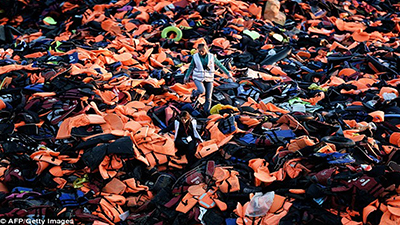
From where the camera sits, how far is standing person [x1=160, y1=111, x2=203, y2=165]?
770 cm

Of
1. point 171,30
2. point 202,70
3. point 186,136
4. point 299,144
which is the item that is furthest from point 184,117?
point 171,30

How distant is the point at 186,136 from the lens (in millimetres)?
7836

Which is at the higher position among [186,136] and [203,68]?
[203,68]

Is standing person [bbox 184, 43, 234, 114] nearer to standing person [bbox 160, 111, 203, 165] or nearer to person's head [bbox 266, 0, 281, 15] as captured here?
standing person [bbox 160, 111, 203, 165]

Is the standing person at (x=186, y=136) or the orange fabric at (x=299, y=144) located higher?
the orange fabric at (x=299, y=144)

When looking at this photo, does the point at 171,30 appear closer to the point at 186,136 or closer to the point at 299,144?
the point at 186,136

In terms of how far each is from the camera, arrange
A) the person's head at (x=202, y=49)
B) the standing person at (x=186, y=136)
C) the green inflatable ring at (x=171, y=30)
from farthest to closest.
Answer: the green inflatable ring at (x=171, y=30) < the person's head at (x=202, y=49) < the standing person at (x=186, y=136)

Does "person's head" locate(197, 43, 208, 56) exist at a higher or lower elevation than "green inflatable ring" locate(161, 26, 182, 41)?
higher

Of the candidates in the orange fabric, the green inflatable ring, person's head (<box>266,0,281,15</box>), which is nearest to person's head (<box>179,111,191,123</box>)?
the orange fabric

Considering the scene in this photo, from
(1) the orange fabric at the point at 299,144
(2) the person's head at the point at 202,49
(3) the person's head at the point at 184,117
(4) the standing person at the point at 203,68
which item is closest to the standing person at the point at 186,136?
(3) the person's head at the point at 184,117

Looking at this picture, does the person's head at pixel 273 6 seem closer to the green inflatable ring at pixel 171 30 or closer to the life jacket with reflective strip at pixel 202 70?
the green inflatable ring at pixel 171 30

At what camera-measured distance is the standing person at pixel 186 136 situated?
770cm

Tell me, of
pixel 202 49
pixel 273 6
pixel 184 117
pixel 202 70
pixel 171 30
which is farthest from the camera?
pixel 273 6

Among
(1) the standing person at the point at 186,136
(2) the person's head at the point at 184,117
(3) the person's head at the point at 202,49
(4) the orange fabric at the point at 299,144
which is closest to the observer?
(4) the orange fabric at the point at 299,144
